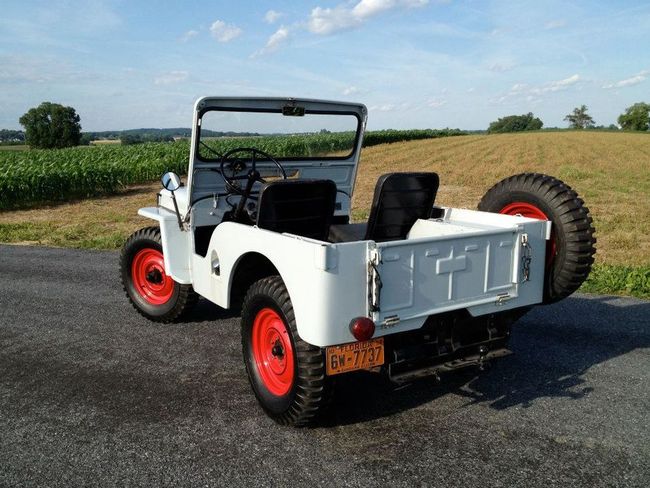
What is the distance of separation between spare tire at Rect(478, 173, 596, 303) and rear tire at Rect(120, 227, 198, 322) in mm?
2942

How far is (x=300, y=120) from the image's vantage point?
4.82 metres

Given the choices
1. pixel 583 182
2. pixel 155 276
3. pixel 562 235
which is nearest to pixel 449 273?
pixel 562 235

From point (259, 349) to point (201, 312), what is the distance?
2223 millimetres

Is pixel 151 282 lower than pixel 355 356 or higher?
lower

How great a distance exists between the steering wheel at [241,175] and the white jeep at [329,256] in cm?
2

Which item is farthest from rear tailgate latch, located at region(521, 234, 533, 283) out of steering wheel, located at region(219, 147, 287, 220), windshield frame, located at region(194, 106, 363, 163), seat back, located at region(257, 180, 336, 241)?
windshield frame, located at region(194, 106, 363, 163)

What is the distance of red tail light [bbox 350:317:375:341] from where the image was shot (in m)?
2.82

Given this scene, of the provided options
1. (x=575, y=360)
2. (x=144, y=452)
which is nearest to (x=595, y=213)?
(x=575, y=360)

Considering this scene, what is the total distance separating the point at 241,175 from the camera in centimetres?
466

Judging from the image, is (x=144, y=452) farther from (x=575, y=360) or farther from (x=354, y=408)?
(x=575, y=360)

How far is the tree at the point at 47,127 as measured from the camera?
238 ft

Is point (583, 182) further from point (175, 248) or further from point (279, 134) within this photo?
point (175, 248)

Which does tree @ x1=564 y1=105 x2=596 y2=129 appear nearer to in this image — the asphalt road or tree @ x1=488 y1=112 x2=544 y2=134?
tree @ x1=488 y1=112 x2=544 y2=134

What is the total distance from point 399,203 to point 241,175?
5.02 ft
